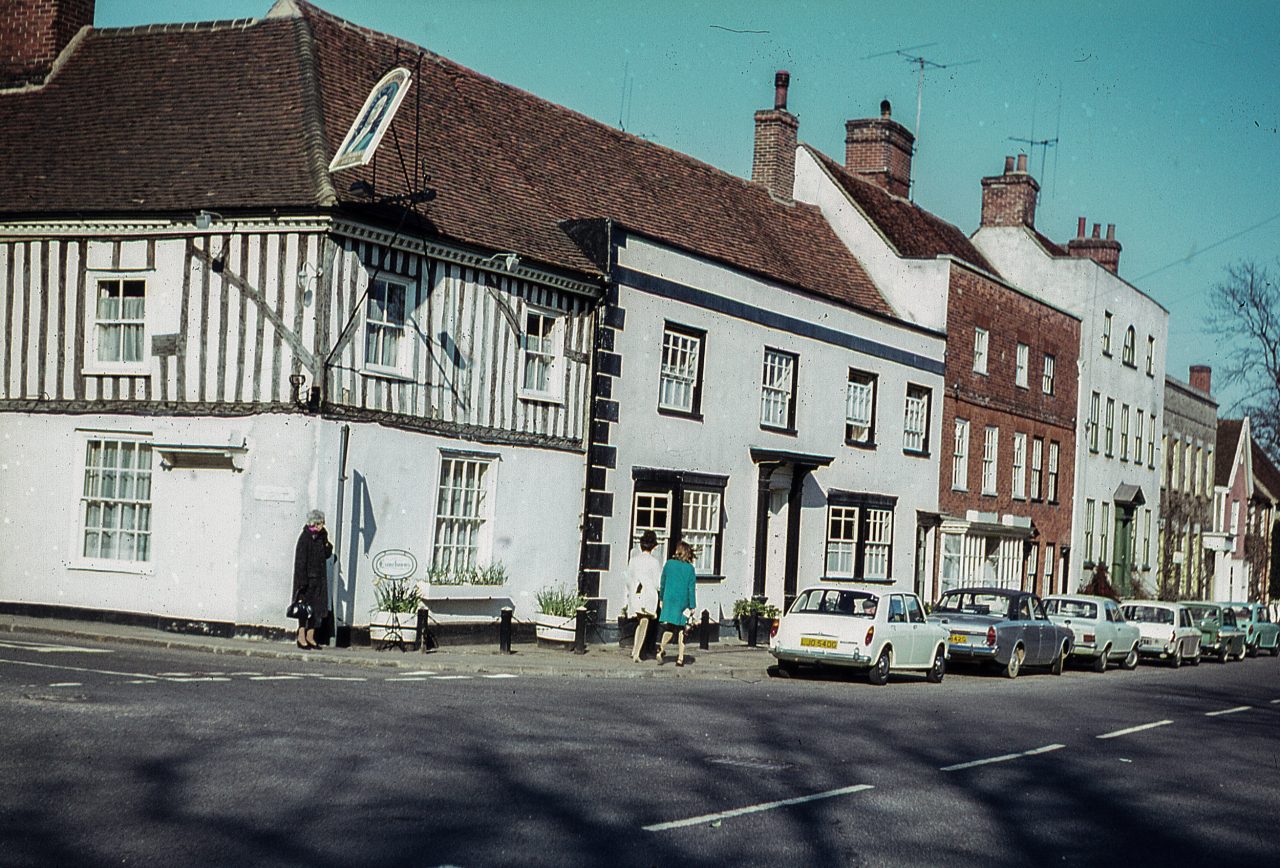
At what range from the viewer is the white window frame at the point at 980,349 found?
39.5m

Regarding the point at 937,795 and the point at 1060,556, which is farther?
the point at 1060,556

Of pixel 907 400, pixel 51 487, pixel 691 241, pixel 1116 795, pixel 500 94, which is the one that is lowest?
pixel 1116 795

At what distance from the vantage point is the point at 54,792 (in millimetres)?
9133

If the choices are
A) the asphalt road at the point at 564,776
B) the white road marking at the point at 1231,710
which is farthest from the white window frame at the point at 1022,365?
the asphalt road at the point at 564,776

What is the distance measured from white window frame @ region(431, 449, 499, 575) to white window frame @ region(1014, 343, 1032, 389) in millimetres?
21974

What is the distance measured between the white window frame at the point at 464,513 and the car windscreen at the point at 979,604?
26.9 feet

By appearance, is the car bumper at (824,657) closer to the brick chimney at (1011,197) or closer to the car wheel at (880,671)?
the car wheel at (880,671)

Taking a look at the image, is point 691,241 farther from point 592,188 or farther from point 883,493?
point 883,493

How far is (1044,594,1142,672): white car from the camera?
3058 cm

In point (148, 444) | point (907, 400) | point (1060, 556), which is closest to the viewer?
point (148, 444)

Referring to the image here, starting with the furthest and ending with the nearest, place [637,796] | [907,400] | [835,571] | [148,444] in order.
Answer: [907,400]
[835,571]
[148,444]
[637,796]

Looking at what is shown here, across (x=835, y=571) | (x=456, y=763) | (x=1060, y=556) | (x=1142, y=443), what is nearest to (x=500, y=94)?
(x=835, y=571)

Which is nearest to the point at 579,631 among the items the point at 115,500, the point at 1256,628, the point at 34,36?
the point at 115,500

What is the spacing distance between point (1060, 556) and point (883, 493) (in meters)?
13.6
